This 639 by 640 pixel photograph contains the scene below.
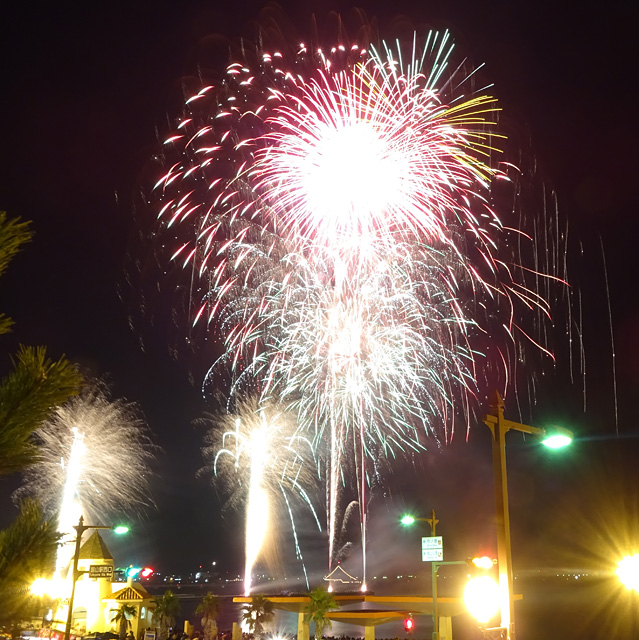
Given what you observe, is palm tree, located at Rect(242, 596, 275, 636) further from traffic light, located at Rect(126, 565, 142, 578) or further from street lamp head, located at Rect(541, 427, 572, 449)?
street lamp head, located at Rect(541, 427, 572, 449)

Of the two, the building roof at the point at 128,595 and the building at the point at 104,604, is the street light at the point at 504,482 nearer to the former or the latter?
the building at the point at 104,604

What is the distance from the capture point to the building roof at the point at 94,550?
56250 mm

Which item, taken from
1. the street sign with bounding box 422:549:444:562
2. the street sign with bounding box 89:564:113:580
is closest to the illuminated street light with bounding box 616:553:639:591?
the street sign with bounding box 422:549:444:562

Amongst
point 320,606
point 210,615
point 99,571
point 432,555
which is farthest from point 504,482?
point 210,615

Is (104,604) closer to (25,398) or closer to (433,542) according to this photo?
(433,542)

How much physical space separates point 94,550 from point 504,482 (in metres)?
52.8

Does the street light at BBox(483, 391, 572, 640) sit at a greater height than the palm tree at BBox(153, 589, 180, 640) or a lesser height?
greater

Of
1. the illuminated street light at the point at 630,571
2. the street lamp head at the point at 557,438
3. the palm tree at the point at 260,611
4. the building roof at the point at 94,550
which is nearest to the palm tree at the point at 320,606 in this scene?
the palm tree at the point at 260,611

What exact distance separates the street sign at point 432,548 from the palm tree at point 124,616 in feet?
79.2

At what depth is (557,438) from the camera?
38.4 ft

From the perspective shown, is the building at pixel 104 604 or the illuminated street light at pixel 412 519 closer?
the illuminated street light at pixel 412 519

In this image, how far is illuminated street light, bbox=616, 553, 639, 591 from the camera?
948 cm

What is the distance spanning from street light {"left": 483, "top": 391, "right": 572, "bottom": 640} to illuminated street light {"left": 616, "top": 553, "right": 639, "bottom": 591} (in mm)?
1629

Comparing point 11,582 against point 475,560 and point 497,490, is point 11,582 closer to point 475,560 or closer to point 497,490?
point 497,490
